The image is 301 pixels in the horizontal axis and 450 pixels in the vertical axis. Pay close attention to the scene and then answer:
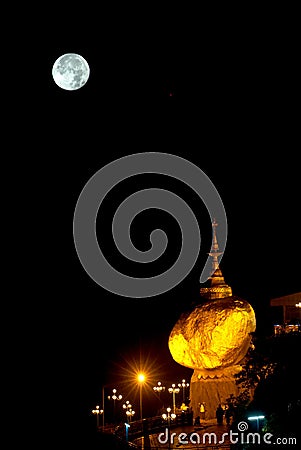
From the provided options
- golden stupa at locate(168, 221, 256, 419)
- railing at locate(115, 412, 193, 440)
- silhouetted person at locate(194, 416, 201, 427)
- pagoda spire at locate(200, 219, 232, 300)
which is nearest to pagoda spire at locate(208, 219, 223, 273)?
pagoda spire at locate(200, 219, 232, 300)

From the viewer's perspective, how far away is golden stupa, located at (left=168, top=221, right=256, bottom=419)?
2672cm

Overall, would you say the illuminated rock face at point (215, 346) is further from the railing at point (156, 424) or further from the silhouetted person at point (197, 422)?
the silhouetted person at point (197, 422)

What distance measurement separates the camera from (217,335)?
26719mm

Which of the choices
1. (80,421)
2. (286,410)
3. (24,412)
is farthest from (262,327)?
(286,410)

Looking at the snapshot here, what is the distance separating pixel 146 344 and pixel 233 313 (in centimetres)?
894

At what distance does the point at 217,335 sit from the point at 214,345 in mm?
362

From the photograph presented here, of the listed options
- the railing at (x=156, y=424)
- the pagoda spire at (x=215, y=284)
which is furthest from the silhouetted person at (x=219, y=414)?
the pagoda spire at (x=215, y=284)

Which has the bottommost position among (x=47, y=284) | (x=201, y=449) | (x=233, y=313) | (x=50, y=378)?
(x=201, y=449)

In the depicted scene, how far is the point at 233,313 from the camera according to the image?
2683 centimetres

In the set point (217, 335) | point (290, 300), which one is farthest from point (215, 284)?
point (290, 300)

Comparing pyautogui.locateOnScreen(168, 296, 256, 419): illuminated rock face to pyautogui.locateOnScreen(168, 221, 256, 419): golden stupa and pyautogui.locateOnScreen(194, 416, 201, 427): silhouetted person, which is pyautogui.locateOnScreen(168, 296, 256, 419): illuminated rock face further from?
pyautogui.locateOnScreen(194, 416, 201, 427): silhouetted person

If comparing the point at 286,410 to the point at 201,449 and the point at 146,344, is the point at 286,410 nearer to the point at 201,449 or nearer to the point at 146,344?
the point at 201,449

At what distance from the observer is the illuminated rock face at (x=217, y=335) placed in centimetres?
2672

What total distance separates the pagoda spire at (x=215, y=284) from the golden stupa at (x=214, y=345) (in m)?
0.71
